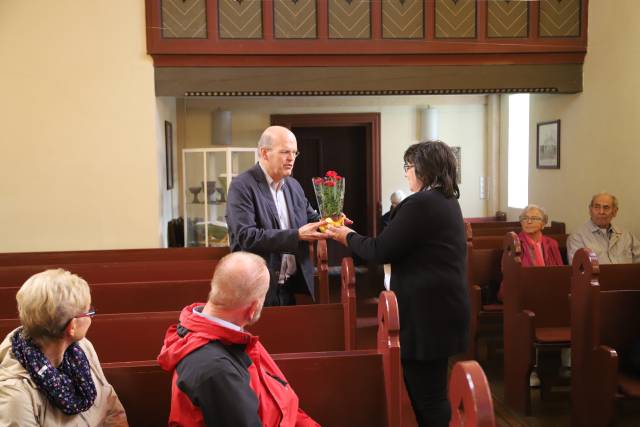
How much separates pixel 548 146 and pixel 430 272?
4.68 meters

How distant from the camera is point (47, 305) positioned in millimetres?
1812

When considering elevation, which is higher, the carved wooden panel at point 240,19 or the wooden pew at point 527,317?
the carved wooden panel at point 240,19

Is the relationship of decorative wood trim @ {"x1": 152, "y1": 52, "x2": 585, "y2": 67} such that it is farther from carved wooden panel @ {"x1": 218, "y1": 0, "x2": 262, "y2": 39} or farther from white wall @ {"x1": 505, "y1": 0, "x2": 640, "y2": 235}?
white wall @ {"x1": 505, "y1": 0, "x2": 640, "y2": 235}

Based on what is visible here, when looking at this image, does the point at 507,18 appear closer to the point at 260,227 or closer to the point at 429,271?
the point at 260,227

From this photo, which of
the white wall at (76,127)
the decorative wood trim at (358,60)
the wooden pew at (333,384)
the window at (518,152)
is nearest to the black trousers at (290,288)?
the wooden pew at (333,384)

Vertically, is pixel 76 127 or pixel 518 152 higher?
pixel 76 127

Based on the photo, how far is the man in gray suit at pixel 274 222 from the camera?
3.08 metres

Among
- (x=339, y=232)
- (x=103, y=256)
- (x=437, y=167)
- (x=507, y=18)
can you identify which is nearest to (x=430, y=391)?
(x=339, y=232)

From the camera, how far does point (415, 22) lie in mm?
5953

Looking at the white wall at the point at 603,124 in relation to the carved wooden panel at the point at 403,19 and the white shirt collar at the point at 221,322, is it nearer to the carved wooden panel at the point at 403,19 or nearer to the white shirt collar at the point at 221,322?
the carved wooden panel at the point at 403,19

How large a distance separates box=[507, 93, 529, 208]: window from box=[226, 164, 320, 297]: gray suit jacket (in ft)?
18.7

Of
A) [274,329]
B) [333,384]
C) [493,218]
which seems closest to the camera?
[333,384]

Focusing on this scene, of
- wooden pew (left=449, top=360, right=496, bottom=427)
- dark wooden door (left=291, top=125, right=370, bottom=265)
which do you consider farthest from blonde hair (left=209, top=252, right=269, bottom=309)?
dark wooden door (left=291, top=125, right=370, bottom=265)

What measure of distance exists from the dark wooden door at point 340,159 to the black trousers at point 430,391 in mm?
6664
